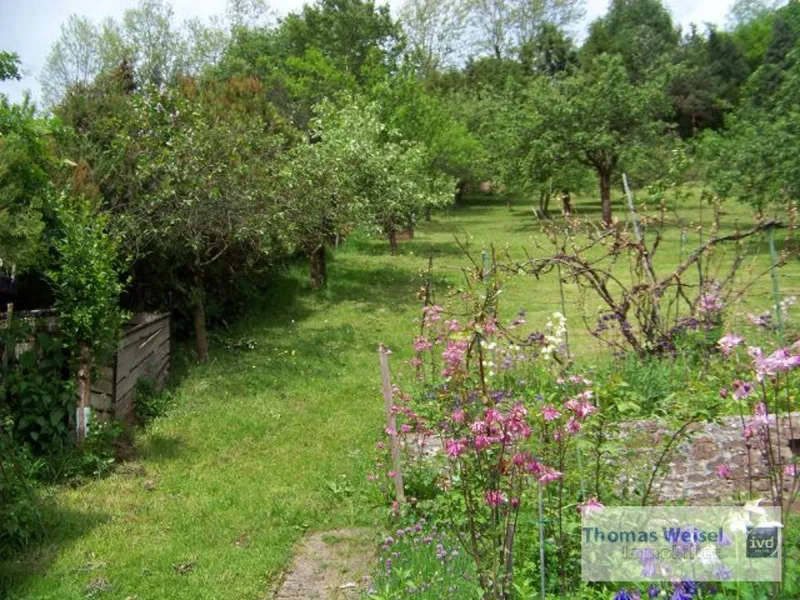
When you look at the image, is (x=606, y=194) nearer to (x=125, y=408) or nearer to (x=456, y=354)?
(x=125, y=408)

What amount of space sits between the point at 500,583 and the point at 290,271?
1294cm

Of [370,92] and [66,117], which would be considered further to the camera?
[370,92]

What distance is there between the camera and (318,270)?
15.5 meters

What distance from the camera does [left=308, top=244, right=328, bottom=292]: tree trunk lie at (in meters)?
15.2

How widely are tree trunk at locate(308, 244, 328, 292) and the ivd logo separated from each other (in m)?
12.4

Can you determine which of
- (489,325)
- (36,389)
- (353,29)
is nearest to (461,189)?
(353,29)

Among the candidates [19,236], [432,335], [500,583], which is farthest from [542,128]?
[500,583]

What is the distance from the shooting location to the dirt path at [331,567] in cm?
433

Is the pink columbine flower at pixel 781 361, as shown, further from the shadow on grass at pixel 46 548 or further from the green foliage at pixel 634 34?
the green foliage at pixel 634 34

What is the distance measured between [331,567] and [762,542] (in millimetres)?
2505

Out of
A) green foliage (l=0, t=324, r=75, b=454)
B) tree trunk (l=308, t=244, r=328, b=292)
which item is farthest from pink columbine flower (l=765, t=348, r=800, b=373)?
tree trunk (l=308, t=244, r=328, b=292)

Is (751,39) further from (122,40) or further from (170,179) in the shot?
(170,179)

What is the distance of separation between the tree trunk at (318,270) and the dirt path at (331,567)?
1020 cm

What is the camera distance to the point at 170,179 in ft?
30.0
